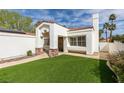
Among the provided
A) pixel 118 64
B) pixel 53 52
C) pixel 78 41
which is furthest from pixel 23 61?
pixel 118 64

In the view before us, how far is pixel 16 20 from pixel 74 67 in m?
2.49

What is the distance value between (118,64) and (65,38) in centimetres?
196

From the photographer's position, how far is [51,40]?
600 cm

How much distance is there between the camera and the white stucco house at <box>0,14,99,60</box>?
18.8 feet

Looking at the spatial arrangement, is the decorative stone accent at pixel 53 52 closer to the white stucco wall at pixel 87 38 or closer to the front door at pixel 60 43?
the front door at pixel 60 43

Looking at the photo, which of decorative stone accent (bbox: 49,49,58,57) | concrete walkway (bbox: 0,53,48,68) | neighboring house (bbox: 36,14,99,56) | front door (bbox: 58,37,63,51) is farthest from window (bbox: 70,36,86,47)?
concrete walkway (bbox: 0,53,48,68)

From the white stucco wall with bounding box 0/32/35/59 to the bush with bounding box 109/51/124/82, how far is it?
2729 millimetres

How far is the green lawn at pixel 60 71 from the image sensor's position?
18.4 ft

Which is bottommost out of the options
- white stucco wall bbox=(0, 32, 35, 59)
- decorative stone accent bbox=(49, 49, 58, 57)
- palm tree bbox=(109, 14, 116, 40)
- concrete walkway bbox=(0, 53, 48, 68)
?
concrete walkway bbox=(0, 53, 48, 68)

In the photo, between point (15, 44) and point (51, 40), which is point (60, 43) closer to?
point (51, 40)

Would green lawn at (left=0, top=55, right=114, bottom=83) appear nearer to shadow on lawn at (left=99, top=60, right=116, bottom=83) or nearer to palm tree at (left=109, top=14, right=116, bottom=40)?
shadow on lawn at (left=99, top=60, right=116, bottom=83)

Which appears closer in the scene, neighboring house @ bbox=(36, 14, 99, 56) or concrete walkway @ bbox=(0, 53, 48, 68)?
concrete walkway @ bbox=(0, 53, 48, 68)

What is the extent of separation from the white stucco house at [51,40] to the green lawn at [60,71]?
0.37 m
